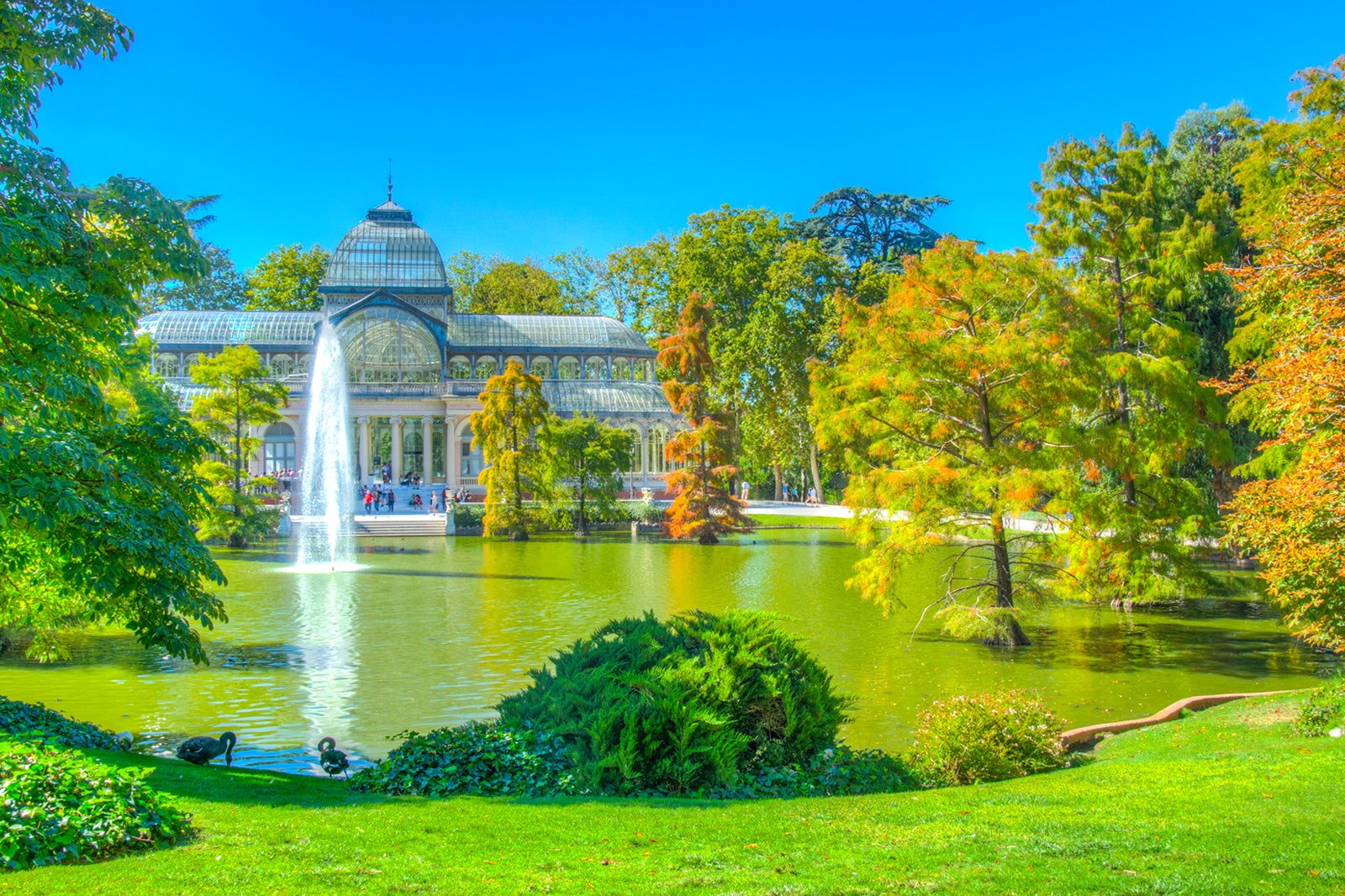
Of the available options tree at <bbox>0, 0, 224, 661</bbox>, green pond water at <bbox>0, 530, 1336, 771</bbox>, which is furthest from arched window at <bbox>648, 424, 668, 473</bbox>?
tree at <bbox>0, 0, 224, 661</bbox>

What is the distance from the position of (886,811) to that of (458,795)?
A: 342 cm

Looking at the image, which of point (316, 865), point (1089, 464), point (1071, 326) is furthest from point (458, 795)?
point (1089, 464)

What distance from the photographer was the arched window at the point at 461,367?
60.3 metres

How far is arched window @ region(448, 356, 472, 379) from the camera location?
198ft

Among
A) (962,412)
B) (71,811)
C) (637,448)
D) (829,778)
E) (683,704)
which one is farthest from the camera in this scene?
(637,448)

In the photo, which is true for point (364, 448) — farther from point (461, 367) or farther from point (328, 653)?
point (328, 653)

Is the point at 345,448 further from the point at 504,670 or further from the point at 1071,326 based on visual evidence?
the point at 1071,326

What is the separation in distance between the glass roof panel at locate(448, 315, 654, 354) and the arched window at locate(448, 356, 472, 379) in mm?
915

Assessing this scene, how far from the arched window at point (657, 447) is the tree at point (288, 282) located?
27263 millimetres

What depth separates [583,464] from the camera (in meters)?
43.1

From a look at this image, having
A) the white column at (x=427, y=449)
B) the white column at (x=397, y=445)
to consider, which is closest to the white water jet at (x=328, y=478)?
the white column at (x=397, y=445)

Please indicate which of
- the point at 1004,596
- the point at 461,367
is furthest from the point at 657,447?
the point at 1004,596

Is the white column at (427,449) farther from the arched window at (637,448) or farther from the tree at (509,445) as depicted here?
the tree at (509,445)

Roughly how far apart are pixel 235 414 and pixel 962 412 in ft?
84.8
